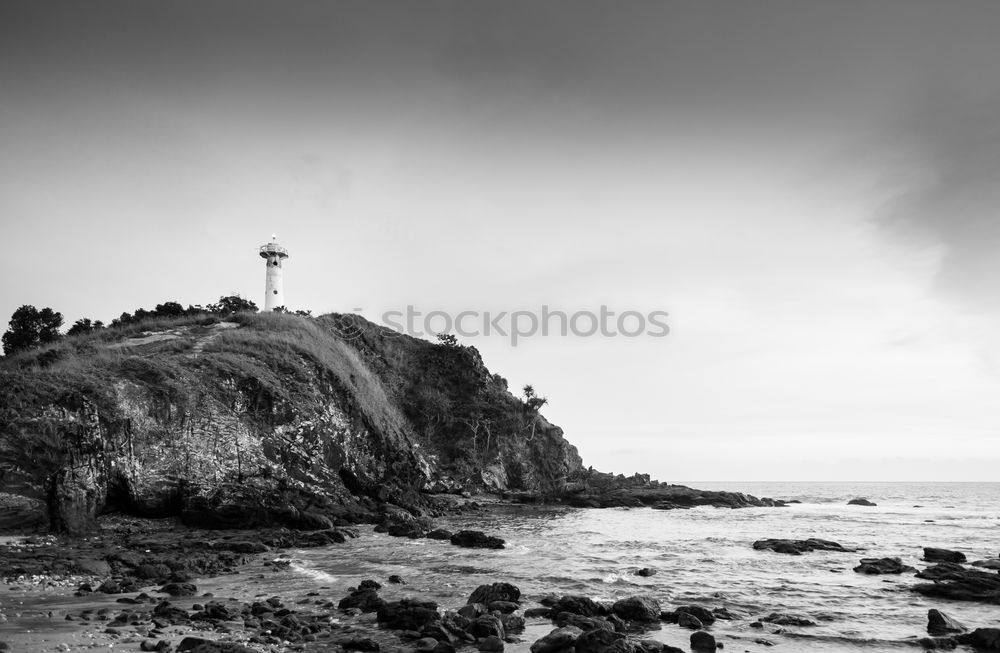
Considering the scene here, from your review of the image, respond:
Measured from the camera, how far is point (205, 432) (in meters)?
33.2

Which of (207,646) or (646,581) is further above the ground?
(207,646)

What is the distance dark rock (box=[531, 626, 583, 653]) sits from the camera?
1228 cm

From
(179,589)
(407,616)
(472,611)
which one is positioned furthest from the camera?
(179,589)

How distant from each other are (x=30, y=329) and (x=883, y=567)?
6787 centimetres

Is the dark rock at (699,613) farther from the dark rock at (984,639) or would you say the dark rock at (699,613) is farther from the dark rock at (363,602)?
the dark rock at (363,602)

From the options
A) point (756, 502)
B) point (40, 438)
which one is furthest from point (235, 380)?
point (756, 502)

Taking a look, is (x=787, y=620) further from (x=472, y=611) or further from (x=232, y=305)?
(x=232, y=305)

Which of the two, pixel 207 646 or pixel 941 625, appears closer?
pixel 207 646

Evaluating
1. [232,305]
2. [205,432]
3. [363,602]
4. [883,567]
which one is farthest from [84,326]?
[883,567]

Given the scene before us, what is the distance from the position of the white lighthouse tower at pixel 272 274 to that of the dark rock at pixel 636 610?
217ft

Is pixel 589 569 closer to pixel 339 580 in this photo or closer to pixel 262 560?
pixel 339 580

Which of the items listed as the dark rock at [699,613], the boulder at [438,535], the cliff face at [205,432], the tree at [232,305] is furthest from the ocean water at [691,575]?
the tree at [232,305]

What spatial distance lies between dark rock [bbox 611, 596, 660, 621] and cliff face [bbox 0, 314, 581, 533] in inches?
850

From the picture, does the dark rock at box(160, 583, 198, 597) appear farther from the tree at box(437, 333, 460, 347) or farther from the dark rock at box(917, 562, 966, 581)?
the tree at box(437, 333, 460, 347)
